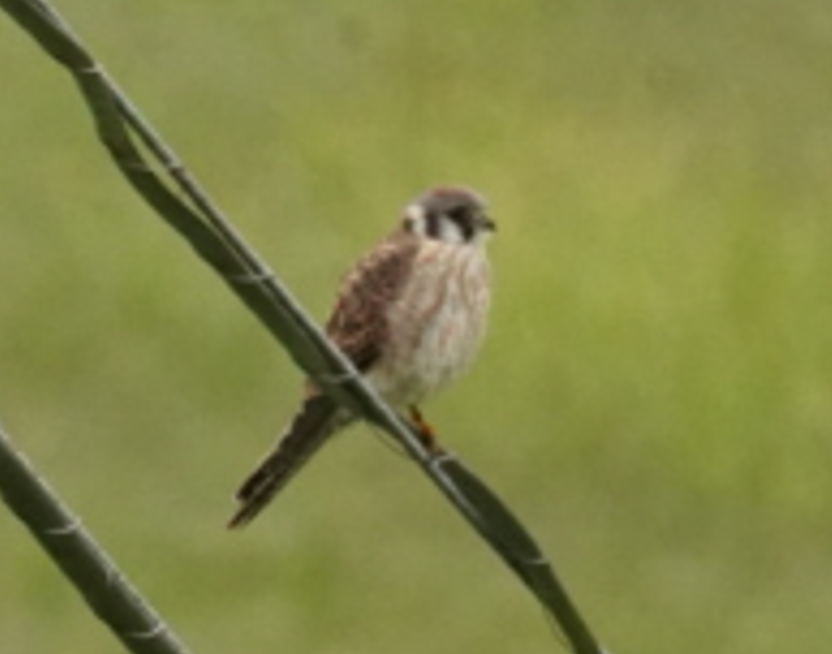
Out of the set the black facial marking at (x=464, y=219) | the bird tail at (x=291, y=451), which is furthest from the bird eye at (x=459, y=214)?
the bird tail at (x=291, y=451)

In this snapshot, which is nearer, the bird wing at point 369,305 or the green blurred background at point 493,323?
the bird wing at point 369,305

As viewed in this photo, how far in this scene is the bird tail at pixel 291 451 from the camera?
778cm

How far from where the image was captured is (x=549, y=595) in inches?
163

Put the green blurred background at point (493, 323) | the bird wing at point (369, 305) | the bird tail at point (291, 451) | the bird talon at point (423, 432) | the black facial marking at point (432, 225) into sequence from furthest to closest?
the green blurred background at point (493, 323) < the black facial marking at point (432, 225) < the bird wing at point (369, 305) < the bird tail at point (291, 451) < the bird talon at point (423, 432)

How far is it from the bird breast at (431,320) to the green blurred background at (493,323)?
11.9ft

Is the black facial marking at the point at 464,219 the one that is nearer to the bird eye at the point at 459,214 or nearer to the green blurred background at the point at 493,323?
the bird eye at the point at 459,214

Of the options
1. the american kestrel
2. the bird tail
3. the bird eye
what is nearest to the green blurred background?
the bird eye

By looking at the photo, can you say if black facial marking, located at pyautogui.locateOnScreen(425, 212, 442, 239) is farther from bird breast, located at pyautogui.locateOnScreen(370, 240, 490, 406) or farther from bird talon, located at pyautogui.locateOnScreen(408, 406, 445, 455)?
bird talon, located at pyautogui.locateOnScreen(408, 406, 445, 455)

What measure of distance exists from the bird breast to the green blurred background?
3.63 meters

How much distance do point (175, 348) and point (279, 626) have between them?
1.91 metres

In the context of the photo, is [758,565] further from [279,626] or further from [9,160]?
[9,160]

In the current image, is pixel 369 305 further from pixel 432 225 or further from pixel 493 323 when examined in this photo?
pixel 493 323

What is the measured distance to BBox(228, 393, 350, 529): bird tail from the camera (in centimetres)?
778

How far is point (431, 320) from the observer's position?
8125 millimetres
